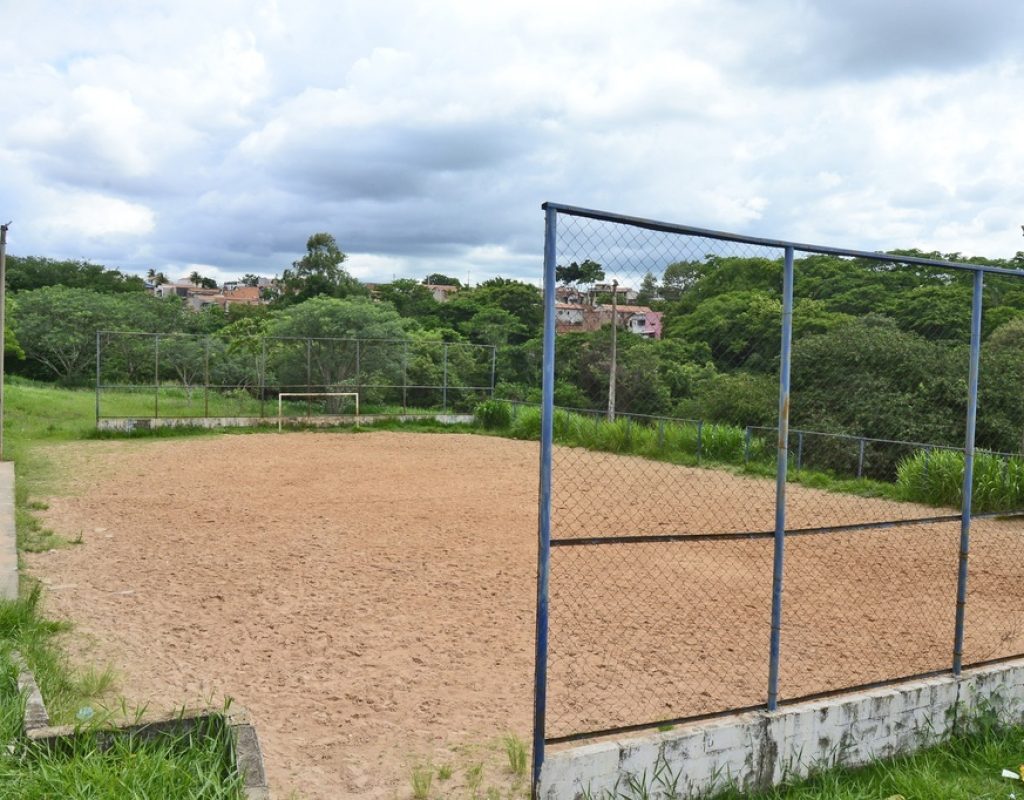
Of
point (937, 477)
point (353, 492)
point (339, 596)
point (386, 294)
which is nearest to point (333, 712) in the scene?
point (339, 596)

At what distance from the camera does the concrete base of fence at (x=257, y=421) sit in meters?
18.4

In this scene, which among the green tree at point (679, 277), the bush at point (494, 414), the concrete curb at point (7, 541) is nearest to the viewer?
the green tree at point (679, 277)

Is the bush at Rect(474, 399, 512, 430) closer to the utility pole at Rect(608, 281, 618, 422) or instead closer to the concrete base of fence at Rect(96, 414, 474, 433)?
the concrete base of fence at Rect(96, 414, 474, 433)

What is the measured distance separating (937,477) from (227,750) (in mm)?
10446

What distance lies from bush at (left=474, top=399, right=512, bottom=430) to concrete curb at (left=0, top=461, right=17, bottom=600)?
11367 mm

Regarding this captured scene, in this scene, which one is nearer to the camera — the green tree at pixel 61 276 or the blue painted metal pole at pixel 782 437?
the blue painted metal pole at pixel 782 437

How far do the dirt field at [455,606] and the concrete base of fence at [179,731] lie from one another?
1.08ft

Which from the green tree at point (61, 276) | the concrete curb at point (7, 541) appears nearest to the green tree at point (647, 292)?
the concrete curb at point (7, 541)

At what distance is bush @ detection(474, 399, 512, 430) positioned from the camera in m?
20.9

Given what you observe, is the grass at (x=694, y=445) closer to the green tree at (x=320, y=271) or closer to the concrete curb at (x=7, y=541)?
the concrete curb at (x=7, y=541)

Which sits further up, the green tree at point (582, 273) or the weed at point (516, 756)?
the green tree at point (582, 273)

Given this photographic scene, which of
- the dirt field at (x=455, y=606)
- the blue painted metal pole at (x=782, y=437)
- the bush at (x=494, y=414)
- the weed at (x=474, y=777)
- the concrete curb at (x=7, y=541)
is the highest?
the blue painted metal pole at (x=782, y=437)

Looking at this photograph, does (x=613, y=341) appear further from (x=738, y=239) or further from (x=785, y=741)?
(x=785, y=741)

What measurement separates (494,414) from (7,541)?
14.2 metres
